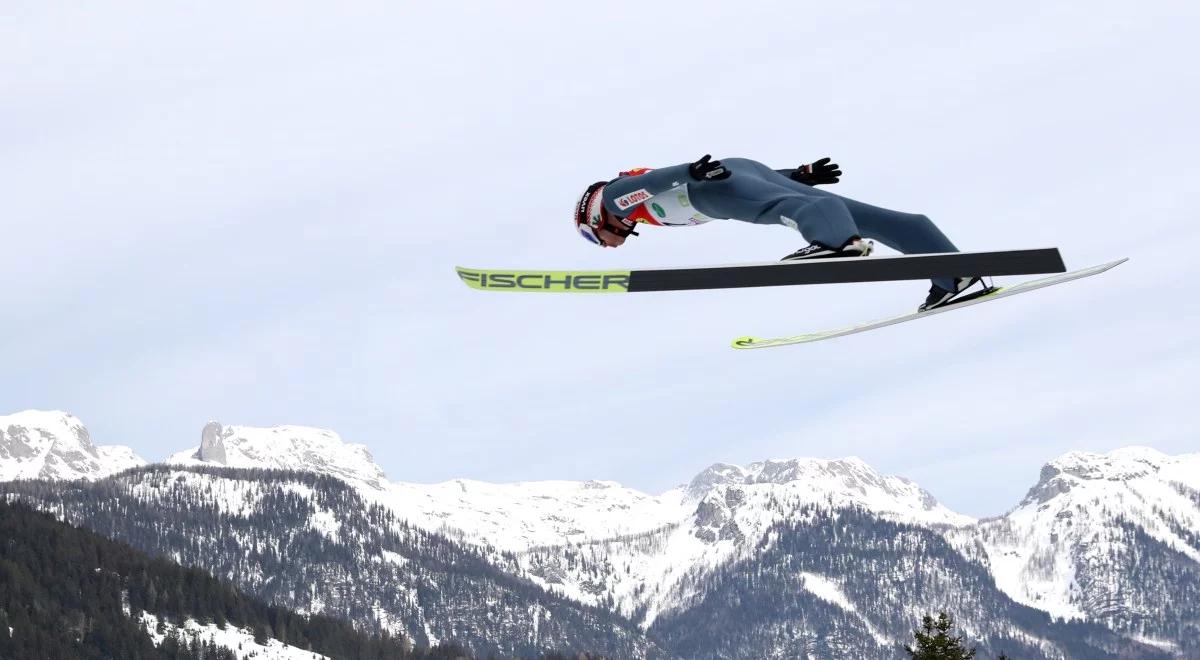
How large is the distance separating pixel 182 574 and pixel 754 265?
175 m

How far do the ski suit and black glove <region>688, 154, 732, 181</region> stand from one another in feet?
0.37

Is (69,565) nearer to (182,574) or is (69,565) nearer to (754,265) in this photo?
(182,574)

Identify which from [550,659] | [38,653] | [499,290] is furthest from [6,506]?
[499,290]

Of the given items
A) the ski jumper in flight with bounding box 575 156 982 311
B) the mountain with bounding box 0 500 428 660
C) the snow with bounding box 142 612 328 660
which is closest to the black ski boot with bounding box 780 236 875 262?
the ski jumper in flight with bounding box 575 156 982 311

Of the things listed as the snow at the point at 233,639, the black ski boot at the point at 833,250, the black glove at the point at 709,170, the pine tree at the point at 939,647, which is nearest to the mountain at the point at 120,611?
the snow at the point at 233,639

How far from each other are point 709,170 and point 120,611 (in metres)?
162

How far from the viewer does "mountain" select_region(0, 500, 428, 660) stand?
147m

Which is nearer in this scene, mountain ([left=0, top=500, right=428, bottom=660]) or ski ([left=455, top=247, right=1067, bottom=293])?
ski ([left=455, top=247, right=1067, bottom=293])

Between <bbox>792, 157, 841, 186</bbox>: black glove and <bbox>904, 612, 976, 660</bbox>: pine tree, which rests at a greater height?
<bbox>792, 157, 841, 186</bbox>: black glove

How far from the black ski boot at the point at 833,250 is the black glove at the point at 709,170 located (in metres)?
0.81

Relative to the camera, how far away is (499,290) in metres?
9.23

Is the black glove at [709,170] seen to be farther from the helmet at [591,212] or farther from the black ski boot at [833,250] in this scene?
the helmet at [591,212]

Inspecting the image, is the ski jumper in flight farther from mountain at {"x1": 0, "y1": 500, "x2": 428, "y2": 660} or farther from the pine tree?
mountain at {"x1": 0, "y1": 500, "x2": 428, "y2": 660}

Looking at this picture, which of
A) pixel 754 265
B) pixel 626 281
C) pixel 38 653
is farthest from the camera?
pixel 38 653
